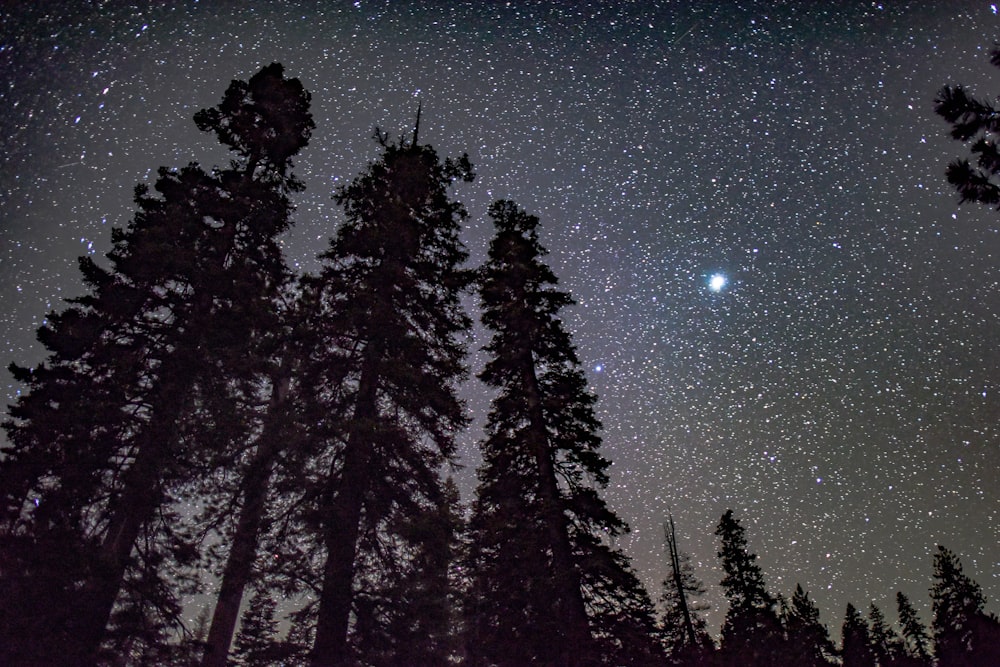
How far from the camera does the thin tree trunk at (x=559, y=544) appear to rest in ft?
37.6

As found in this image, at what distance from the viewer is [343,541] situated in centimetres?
975

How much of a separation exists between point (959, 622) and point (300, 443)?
55.6m

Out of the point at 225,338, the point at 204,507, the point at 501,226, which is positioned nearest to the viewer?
the point at 204,507

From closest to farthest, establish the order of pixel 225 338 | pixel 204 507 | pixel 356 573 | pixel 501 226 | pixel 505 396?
pixel 356 573 → pixel 204 507 → pixel 225 338 → pixel 505 396 → pixel 501 226

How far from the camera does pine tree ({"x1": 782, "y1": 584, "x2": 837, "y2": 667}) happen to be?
84.7ft

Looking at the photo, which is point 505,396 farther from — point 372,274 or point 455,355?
point 372,274

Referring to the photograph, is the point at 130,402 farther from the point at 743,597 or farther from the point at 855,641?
the point at 855,641

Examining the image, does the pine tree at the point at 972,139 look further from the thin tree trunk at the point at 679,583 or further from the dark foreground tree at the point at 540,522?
Result: the thin tree trunk at the point at 679,583

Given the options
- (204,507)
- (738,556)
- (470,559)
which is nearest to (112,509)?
(204,507)

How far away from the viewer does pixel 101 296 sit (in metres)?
12.8

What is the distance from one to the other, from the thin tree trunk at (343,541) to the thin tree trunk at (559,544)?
4.79 metres

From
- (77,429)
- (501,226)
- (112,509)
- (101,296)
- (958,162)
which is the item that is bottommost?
(112,509)

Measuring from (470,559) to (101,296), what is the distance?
11.3 metres

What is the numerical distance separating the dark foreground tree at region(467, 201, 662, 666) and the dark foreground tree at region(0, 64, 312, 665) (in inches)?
262
